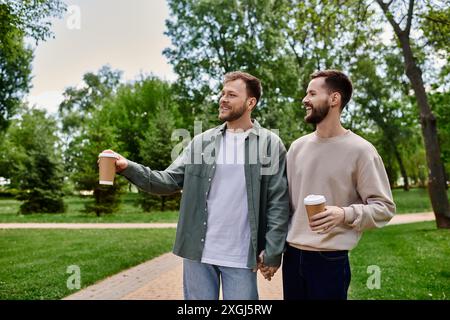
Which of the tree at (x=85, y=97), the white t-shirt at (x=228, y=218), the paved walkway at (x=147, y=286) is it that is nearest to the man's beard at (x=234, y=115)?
the white t-shirt at (x=228, y=218)

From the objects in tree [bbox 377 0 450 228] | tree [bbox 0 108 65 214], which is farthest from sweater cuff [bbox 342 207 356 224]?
tree [bbox 0 108 65 214]

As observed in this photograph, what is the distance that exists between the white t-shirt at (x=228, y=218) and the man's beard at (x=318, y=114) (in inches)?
18.8

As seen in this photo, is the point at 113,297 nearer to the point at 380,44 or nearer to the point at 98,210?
the point at 380,44

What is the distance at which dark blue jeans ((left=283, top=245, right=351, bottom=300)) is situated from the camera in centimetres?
264

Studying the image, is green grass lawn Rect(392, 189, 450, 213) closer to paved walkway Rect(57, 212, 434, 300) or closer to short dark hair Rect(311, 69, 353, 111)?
paved walkway Rect(57, 212, 434, 300)

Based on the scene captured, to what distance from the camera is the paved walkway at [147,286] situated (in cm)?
616

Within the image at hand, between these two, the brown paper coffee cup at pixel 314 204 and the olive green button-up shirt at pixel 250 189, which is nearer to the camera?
the brown paper coffee cup at pixel 314 204

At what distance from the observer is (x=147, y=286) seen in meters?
6.76

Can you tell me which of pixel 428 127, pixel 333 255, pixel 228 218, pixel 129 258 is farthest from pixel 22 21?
pixel 428 127

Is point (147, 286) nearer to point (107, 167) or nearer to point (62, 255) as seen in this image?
point (62, 255)

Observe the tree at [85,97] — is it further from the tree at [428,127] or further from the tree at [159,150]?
the tree at [428,127]

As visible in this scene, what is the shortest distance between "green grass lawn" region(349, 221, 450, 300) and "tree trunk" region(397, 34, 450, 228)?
669mm
